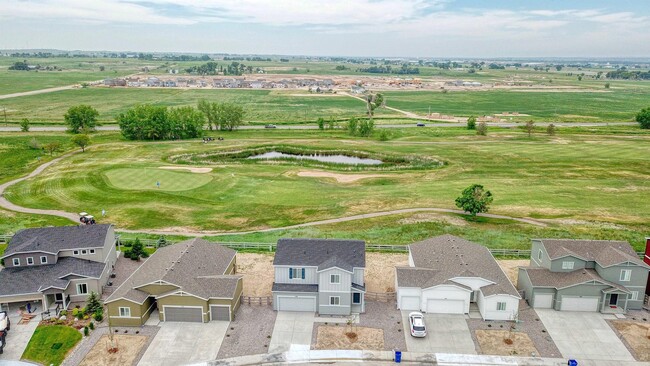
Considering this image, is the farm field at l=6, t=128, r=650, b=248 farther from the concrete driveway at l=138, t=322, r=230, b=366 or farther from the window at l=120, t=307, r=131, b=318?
the window at l=120, t=307, r=131, b=318

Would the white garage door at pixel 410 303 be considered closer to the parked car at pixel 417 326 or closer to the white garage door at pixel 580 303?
the parked car at pixel 417 326

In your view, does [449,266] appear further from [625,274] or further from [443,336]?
[625,274]

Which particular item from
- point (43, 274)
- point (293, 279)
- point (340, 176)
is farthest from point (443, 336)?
point (340, 176)

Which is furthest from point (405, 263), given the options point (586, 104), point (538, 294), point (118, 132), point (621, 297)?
point (586, 104)

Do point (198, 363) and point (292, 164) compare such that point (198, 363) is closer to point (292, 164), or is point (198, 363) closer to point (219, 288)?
point (219, 288)

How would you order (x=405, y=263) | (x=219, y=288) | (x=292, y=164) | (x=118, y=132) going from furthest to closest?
(x=118, y=132) → (x=292, y=164) → (x=405, y=263) → (x=219, y=288)

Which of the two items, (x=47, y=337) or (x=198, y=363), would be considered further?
(x=47, y=337)
